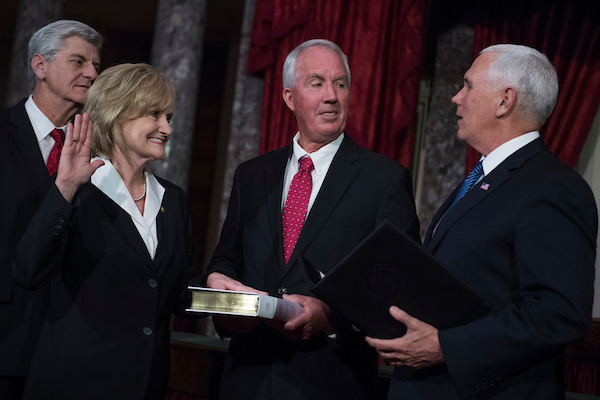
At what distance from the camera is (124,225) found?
193cm

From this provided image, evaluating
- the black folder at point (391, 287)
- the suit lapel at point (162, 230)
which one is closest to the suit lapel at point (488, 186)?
the black folder at point (391, 287)

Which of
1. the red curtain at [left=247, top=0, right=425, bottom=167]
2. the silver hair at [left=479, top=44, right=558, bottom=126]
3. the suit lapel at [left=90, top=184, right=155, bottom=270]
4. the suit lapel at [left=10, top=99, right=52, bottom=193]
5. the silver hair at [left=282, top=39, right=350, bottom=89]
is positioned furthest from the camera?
the red curtain at [left=247, top=0, right=425, bottom=167]

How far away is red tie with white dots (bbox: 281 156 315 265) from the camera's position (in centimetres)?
209

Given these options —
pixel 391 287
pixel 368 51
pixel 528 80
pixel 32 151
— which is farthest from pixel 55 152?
pixel 368 51

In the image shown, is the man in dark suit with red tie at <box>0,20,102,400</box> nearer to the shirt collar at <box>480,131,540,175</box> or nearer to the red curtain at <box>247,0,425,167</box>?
the shirt collar at <box>480,131,540,175</box>

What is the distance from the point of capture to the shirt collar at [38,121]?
2299mm

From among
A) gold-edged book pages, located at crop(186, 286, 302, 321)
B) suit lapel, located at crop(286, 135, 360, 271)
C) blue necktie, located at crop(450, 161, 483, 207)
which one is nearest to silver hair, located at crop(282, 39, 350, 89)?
suit lapel, located at crop(286, 135, 360, 271)

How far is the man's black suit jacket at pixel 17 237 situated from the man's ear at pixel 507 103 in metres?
1.51

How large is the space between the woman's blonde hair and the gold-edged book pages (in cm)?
74

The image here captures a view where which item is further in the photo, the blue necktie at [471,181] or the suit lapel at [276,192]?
the suit lapel at [276,192]

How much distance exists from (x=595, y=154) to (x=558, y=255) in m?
3.49

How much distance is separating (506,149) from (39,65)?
6.15ft

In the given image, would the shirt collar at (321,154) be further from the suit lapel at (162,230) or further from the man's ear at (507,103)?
the man's ear at (507,103)

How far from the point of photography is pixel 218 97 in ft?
23.8
